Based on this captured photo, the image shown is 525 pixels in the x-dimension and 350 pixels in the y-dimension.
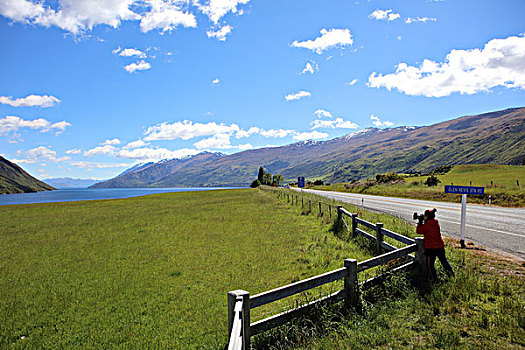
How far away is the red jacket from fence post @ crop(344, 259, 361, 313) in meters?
2.24

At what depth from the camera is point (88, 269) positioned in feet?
39.3

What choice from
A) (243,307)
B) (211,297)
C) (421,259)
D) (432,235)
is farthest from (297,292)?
(211,297)

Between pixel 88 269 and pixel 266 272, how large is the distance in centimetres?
796

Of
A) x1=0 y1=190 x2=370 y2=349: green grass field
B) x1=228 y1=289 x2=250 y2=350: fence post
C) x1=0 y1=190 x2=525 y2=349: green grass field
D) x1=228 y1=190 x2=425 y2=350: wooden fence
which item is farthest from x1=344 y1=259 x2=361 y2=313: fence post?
x1=0 y1=190 x2=370 y2=349: green grass field

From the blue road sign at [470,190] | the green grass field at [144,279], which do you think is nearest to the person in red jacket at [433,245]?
the green grass field at [144,279]

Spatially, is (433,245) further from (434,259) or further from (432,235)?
(434,259)

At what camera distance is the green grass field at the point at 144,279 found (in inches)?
273

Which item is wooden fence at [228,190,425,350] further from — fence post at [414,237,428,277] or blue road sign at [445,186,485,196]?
blue road sign at [445,186,485,196]

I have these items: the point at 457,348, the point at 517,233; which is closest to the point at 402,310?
the point at 457,348

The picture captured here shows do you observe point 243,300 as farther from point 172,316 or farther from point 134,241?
point 134,241

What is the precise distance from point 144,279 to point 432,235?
9791 mm

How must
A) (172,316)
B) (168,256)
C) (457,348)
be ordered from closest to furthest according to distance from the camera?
(457,348) < (172,316) < (168,256)

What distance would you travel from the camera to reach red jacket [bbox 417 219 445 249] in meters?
6.73

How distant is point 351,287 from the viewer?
6.11 m
